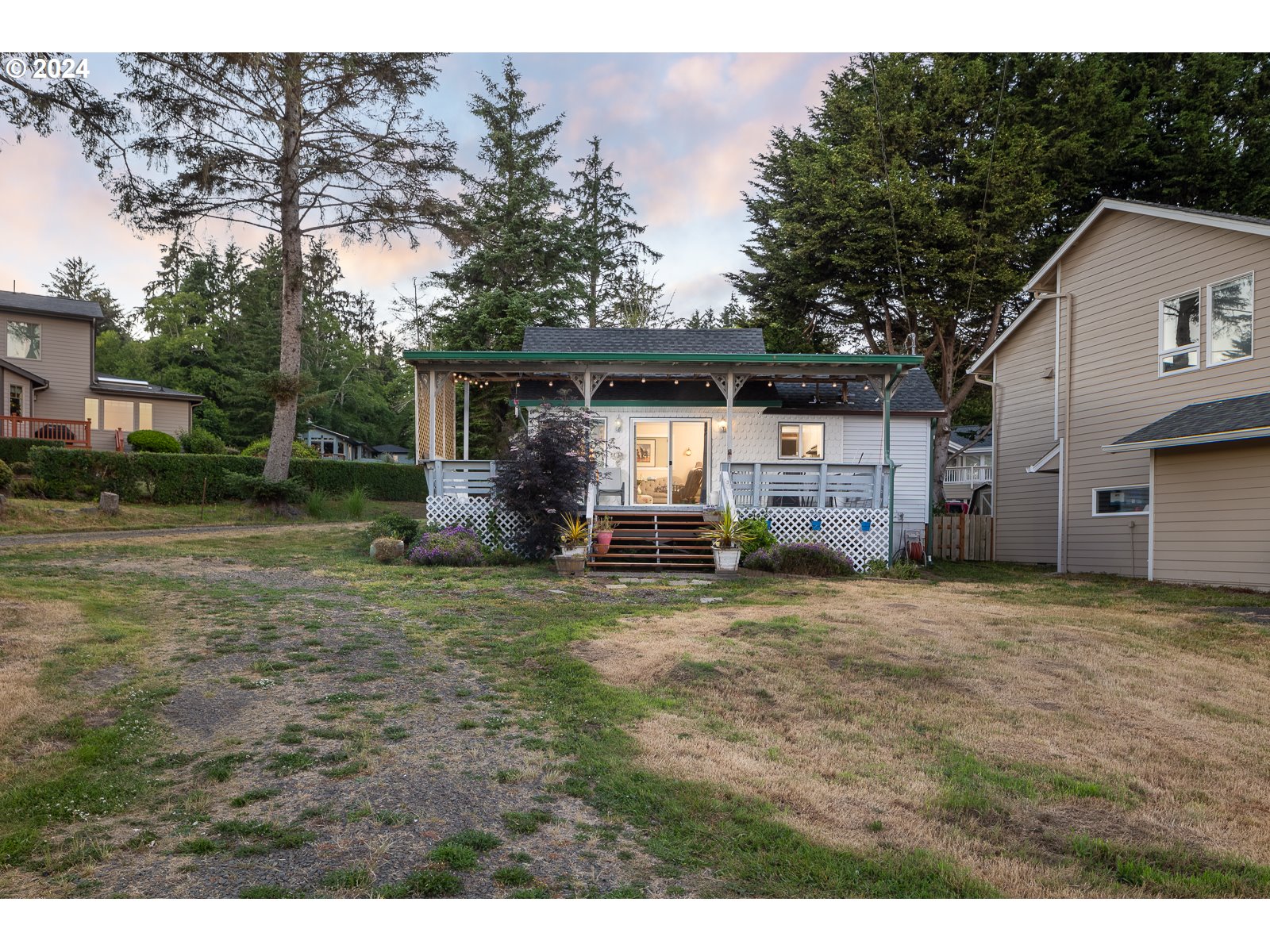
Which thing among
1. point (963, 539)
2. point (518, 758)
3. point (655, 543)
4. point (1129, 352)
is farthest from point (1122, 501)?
point (518, 758)

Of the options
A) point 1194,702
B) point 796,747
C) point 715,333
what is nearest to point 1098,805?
point 796,747

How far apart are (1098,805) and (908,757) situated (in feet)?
3.24

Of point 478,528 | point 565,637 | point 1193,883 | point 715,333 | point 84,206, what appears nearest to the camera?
point 1193,883

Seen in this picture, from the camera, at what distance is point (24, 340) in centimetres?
2586

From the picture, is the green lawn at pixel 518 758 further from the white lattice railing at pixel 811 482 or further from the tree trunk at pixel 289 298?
the tree trunk at pixel 289 298

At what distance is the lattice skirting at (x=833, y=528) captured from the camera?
45.8ft

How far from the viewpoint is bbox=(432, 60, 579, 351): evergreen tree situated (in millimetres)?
27011

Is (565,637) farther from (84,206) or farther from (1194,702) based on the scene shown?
(84,206)

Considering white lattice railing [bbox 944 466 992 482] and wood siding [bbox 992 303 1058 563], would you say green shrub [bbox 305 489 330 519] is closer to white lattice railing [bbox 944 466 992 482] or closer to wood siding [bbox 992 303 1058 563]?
wood siding [bbox 992 303 1058 563]

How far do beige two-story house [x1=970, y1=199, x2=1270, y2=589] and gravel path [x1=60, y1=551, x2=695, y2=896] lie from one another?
452 inches

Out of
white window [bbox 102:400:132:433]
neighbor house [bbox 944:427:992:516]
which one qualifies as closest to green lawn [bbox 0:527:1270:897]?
white window [bbox 102:400:132:433]

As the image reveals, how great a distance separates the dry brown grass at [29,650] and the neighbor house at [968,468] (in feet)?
97.7

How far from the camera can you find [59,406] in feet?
86.9

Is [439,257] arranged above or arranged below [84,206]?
above
